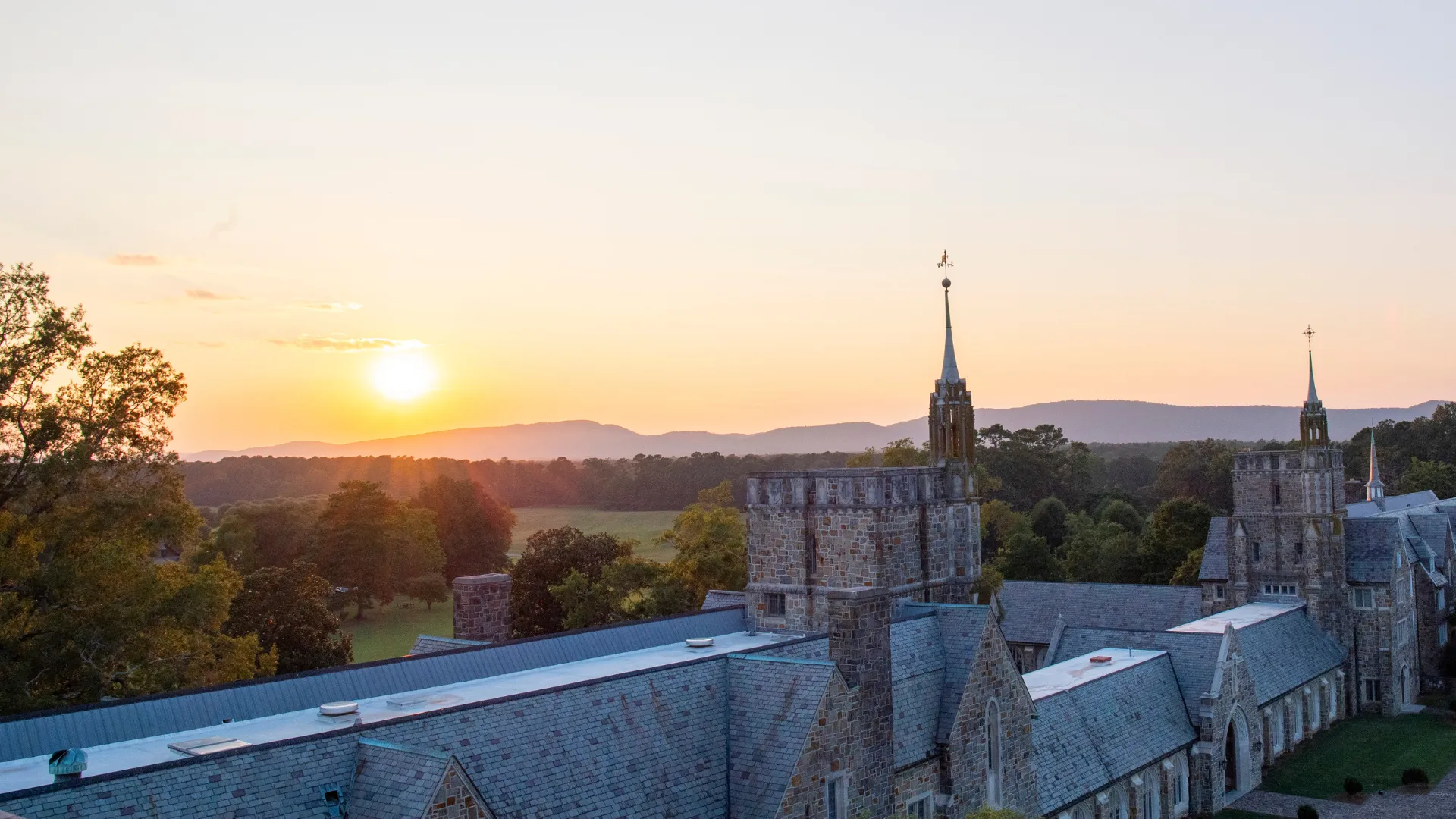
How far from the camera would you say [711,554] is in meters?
51.5

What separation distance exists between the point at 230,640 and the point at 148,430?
6315mm

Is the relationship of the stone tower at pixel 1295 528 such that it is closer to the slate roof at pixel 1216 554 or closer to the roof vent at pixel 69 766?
the slate roof at pixel 1216 554

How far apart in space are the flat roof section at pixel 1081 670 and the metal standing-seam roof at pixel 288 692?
40.7 feet

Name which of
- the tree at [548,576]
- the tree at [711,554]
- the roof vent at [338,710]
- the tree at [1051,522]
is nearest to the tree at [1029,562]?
the tree at [1051,522]

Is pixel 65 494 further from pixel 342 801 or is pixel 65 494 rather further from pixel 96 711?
pixel 342 801

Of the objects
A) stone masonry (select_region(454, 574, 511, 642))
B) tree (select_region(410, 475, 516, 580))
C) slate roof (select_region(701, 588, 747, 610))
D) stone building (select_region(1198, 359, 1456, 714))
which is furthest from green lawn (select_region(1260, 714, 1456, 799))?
tree (select_region(410, 475, 516, 580))

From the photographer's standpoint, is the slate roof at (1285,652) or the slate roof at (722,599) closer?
the slate roof at (722,599)

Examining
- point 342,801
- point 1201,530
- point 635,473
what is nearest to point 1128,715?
point 342,801

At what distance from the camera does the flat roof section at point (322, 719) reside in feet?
53.2

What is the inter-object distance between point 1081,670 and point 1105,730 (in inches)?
198

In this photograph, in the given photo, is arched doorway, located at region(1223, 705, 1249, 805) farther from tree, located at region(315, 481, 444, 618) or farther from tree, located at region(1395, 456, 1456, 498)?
tree, located at region(1395, 456, 1456, 498)

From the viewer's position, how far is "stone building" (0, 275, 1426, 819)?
14914 millimetres

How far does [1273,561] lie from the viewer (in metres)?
48.7

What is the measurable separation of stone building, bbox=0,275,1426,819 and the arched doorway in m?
0.10
